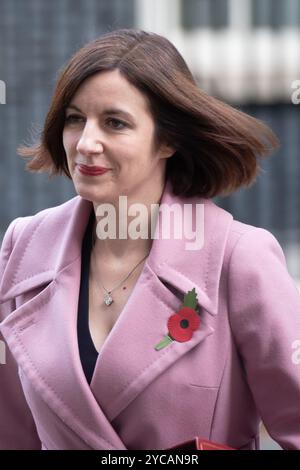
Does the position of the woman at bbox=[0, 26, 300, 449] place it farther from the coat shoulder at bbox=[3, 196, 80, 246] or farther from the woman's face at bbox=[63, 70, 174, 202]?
the coat shoulder at bbox=[3, 196, 80, 246]

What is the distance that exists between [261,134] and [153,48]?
1.06 ft

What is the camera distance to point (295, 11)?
19.8ft

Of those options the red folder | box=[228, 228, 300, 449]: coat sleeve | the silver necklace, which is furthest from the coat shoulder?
the red folder

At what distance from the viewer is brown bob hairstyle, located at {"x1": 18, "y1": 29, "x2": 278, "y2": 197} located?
2.54 meters

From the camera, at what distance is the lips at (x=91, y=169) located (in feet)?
8.31

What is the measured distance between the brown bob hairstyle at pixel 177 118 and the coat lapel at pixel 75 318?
8 cm

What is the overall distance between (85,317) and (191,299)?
9.7 inches

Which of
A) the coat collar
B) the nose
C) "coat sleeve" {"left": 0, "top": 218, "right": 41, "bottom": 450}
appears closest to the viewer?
the nose

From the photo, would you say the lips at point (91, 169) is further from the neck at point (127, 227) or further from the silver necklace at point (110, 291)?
the silver necklace at point (110, 291)

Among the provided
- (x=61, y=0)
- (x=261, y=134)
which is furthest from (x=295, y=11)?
(x=261, y=134)

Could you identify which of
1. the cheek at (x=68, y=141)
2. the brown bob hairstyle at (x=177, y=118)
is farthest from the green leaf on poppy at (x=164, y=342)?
the cheek at (x=68, y=141)
